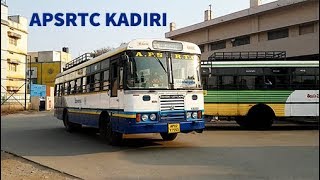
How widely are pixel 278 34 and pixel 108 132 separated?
1910 cm

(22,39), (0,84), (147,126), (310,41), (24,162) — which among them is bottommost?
(24,162)

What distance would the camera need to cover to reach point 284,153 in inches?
356

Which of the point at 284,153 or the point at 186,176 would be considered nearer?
the point at 186,176

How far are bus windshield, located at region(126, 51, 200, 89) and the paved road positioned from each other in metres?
1.66

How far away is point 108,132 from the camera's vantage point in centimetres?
1117

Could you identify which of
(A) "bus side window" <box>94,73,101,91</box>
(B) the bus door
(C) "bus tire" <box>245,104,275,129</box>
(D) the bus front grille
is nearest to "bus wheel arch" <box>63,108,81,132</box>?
(A) "bus side window" <box>94,73,101,91</box>

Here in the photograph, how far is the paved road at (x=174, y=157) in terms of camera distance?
7.08m

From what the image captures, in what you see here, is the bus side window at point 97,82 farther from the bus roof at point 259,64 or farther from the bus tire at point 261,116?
the bus tire at point 261,116

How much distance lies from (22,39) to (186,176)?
11.7 feet

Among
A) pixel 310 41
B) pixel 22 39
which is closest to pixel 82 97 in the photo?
pixel 22 39

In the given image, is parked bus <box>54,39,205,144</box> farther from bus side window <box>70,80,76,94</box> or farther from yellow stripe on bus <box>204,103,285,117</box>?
yellow stripe on bus <box>204,103,285,117</box>

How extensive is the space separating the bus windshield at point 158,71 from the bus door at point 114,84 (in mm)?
750

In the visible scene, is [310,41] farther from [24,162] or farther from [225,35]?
[24,162]

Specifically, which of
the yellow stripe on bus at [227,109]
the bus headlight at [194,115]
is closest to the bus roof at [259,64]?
the yellow stripe on bus at [227,109]
